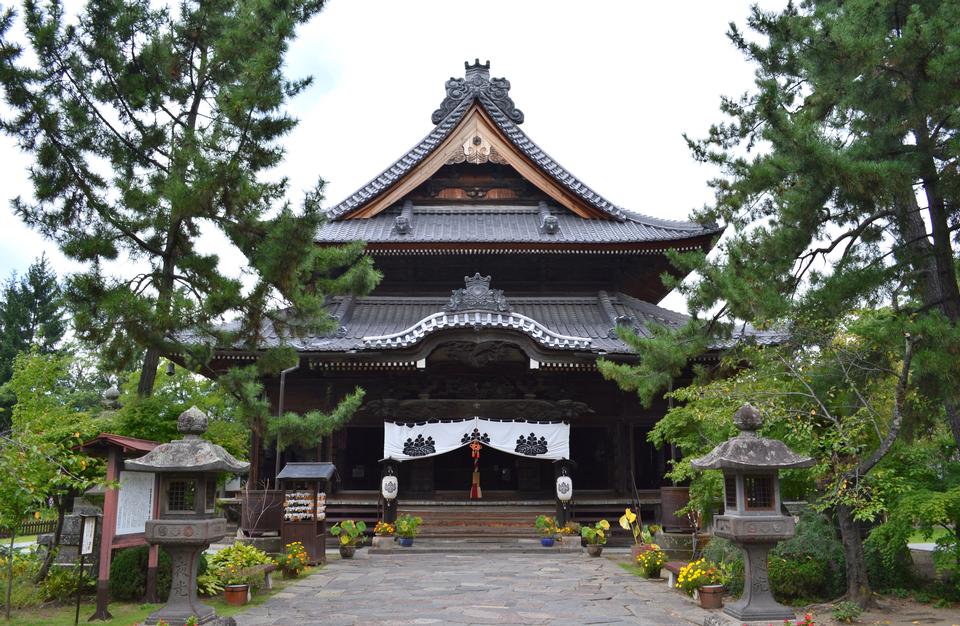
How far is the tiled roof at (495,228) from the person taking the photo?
20.1m

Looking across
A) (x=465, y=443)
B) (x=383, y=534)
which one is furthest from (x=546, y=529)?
(x=383, y=534)

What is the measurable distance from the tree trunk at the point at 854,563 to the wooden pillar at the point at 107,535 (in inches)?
367

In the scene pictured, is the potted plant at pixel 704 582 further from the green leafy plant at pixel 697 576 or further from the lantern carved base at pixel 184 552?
the lantern carved base at pixel 184 552

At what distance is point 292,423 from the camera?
504 inches

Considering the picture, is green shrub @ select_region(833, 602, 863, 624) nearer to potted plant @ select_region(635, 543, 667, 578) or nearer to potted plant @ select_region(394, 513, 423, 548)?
potted plant @ select_region(635, 543, 667, 578)

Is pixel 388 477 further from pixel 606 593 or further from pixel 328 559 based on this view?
pixel 606 593

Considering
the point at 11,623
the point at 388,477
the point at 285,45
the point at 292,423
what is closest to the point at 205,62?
the point at 285,45

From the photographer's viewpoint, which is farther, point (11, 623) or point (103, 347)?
point (103, 347)

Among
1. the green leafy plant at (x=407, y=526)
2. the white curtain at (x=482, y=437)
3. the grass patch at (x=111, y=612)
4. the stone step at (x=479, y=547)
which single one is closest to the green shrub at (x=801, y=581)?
the stone step at (x=479, y=547)

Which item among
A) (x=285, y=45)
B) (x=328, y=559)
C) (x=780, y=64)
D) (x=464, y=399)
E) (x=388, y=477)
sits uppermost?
(x=285, y=45)

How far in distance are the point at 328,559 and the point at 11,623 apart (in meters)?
7.18

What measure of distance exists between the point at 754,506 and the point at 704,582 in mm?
2288

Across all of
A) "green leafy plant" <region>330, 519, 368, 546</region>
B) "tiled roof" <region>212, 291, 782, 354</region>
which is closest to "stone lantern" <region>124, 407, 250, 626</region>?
"green leafy plant" <region>330, 519, 368, 546</region>

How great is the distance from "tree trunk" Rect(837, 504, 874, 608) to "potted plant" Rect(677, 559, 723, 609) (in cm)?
168
